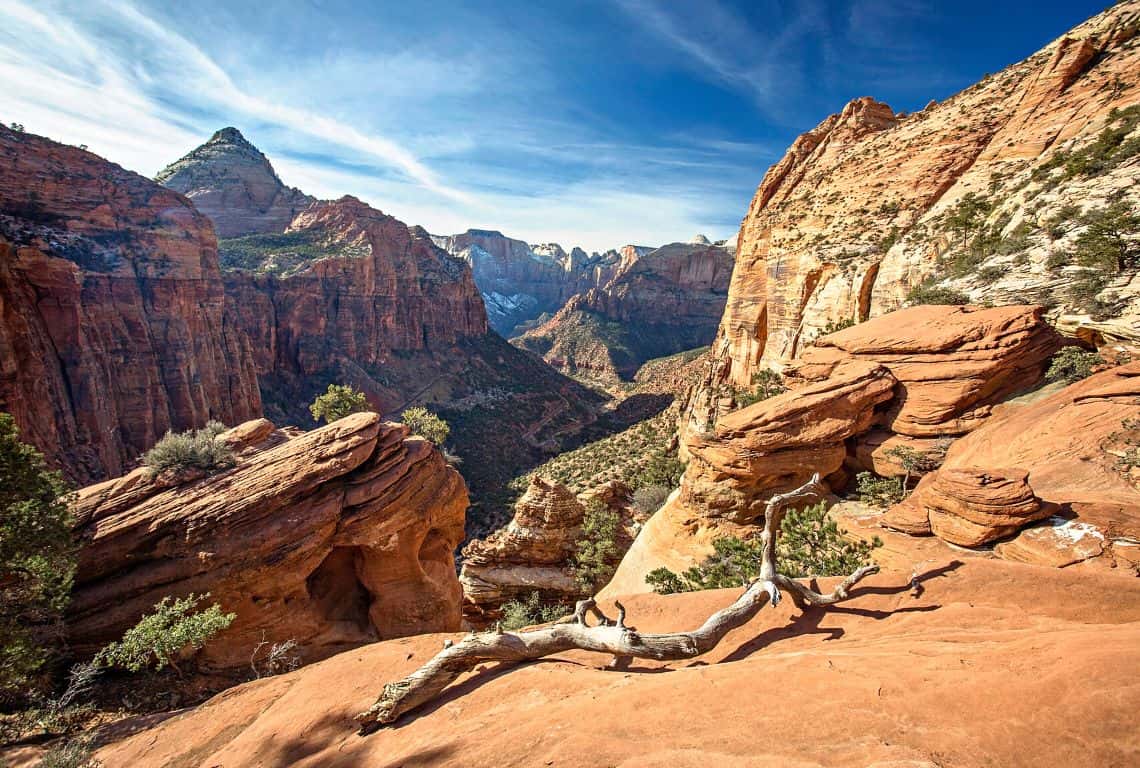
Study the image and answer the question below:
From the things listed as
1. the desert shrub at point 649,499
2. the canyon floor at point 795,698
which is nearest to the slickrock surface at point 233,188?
the desert shrub at point 649,499

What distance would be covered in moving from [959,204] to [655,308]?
111 m

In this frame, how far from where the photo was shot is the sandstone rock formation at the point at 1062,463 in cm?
947

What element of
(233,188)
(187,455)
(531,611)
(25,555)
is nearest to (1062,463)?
(531,611)

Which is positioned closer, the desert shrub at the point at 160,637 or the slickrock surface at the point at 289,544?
the desert shrub at the point at 160,637

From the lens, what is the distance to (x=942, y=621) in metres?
7.04

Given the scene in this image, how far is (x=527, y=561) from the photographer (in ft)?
80.7

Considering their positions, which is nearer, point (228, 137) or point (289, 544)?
point (289, 544)

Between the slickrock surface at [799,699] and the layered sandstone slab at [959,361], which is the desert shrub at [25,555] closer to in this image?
the slickrock surface at [799,699]

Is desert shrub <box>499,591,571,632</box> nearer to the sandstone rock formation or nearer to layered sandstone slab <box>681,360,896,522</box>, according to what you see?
layered sandstone slab <box>681,360,896,522</box>

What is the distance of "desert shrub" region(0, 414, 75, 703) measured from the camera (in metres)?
8.84

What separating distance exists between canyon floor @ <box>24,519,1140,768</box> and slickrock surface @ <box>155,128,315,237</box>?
9997 cm

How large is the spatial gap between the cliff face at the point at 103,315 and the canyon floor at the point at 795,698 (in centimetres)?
2754

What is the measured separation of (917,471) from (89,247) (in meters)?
55.4

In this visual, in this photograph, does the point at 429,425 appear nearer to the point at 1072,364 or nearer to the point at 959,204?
the point at 1072,364
